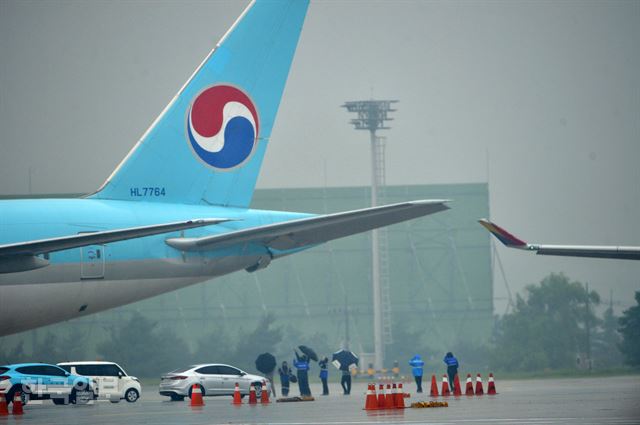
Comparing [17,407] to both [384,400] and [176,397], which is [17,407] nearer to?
[384,400]

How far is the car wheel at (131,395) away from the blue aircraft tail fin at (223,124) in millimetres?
15145

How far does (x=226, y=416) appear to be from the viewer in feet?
95.2

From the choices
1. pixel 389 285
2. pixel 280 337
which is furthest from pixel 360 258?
pixel 280 337

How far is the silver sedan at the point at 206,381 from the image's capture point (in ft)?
140

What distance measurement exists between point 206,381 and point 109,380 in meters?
3.64

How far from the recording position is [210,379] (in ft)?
143

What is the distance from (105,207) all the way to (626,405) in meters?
14.1

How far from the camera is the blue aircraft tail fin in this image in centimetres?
2892

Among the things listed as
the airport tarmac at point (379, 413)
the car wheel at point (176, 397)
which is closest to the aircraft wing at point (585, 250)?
the airport tarmac at point (379, 413)

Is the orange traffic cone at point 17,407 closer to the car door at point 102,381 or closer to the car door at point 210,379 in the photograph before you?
the car door at point 102,381

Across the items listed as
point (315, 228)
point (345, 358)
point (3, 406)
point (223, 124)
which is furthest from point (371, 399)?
point (345, 358)

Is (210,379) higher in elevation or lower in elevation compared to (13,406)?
higher

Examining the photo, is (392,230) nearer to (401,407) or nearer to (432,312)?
(432,312)

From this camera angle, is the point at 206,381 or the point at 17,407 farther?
the point at 206,381
